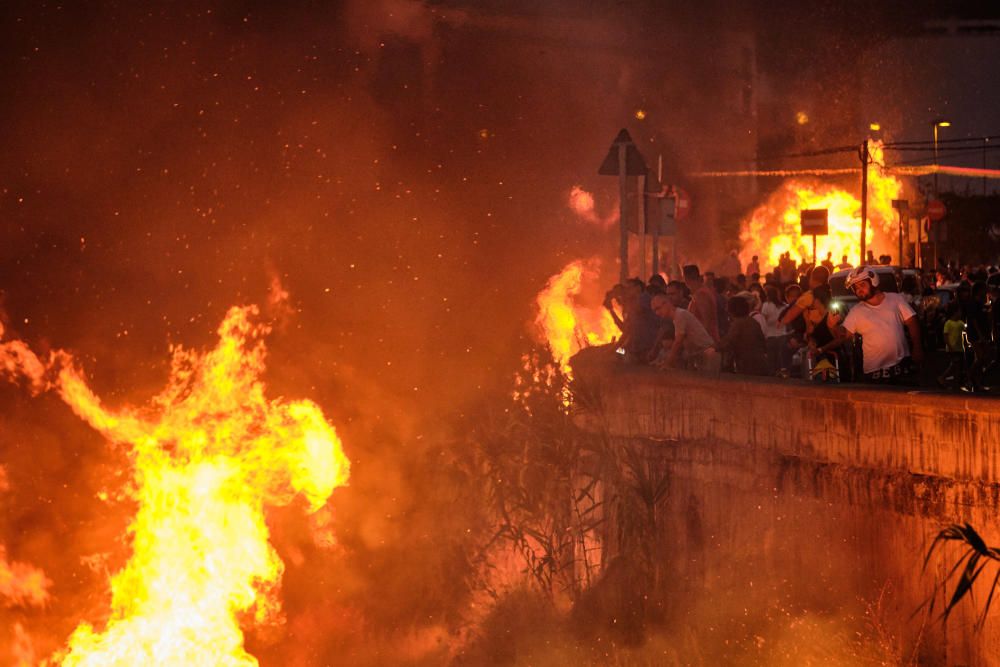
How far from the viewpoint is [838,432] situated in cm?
733

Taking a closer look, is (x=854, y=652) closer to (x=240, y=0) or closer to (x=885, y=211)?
(x=240, y=0)

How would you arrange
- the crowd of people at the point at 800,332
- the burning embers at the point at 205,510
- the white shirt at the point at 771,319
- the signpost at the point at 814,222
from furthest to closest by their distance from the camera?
the signpost at the point at 814,222 < the white shirt at the point at 771,319 < the burning embers at the point at 205,510 < the crowd of people at the point at 800,332

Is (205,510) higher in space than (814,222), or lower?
lower

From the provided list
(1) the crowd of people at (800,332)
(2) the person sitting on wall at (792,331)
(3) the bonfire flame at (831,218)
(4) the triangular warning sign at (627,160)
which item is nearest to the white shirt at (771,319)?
(1) the crowd of people at (800,332)

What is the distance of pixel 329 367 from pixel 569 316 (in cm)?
592

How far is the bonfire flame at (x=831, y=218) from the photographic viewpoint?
180 ft

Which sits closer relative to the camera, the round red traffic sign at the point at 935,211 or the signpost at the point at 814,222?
the signpost at the point at 814,222

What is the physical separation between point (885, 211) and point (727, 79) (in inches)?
765

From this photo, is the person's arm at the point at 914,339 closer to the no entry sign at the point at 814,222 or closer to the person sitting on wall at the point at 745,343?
the person sitting on wall at the point at 745,343

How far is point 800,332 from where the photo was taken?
1020 cm

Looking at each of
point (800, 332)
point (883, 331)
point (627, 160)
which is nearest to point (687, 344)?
point (800, 332)

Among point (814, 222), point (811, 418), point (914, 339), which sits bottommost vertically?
point (811, 418)

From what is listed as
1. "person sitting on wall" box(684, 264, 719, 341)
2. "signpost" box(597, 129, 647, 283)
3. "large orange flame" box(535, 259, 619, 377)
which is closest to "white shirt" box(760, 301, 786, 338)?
"person sitting on wall" box(684, 264, 719, 341)

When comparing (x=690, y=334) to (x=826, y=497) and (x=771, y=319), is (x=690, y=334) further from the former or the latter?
(x=771, y=319)
